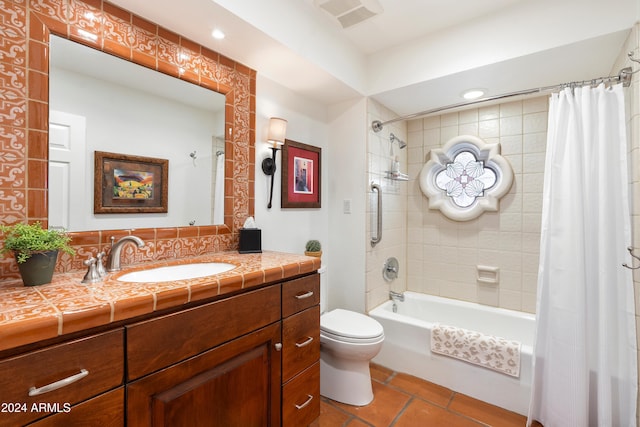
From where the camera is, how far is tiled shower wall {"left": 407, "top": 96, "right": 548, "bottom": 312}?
96.3 inches

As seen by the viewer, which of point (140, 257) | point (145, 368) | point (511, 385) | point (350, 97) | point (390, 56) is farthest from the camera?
point (350, 97)

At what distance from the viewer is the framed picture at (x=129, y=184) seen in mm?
1335

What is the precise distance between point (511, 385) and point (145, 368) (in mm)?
2064

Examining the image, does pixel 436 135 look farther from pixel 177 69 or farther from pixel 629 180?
pixel 177 69

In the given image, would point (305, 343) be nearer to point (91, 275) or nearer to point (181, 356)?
point (181, 356)

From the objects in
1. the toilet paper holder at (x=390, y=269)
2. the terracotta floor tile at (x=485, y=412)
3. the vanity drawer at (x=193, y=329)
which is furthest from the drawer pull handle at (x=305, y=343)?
the toilet paper holder at (x=390, y=269)

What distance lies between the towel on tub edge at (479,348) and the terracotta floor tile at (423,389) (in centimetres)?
25

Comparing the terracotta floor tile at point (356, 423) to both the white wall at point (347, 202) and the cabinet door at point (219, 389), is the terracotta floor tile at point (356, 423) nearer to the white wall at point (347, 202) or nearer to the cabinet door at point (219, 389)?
the cabinet door at point (219, 389)

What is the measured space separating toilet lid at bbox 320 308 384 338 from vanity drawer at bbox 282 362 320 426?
0.33 m

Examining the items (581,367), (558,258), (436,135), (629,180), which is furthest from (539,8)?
(581,367)

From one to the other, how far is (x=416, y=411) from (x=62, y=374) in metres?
1.84

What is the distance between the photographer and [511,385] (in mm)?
1827

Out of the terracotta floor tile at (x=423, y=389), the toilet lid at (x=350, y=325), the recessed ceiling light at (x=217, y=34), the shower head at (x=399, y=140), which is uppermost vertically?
the recessed ceiling light at (x=217, y=34)

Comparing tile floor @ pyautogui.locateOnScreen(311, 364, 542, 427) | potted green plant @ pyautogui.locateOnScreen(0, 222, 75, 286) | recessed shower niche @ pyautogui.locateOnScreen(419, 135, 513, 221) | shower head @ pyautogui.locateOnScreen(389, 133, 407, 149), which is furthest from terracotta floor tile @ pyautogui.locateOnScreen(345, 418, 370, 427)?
shower head @ pyautogui.locateOnScreen(389, 133, 407, 149)
